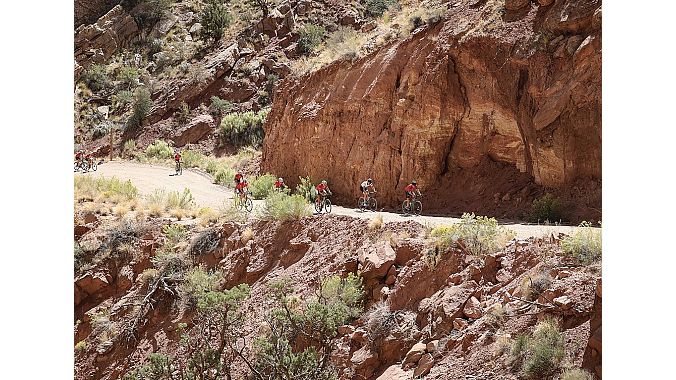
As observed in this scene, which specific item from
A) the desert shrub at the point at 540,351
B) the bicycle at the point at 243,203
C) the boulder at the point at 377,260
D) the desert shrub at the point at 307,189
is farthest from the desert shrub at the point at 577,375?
the bicycle at the point at 243,203

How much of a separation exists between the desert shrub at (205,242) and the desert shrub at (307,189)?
3.60m

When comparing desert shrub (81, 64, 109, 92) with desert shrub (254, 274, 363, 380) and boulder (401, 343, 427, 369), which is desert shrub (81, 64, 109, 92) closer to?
desert shrub (254, 274, 363, 380)

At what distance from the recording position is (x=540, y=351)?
11.6m

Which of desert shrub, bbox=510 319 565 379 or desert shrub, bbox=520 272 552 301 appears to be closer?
desert shrub, bbox=510 319 565 379

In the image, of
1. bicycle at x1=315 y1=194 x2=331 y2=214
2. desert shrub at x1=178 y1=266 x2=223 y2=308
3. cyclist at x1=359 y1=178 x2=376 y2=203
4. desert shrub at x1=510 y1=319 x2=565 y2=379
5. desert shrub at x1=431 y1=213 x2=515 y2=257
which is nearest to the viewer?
desert shrub at x1=510 y1=319 x2=565 y2=379

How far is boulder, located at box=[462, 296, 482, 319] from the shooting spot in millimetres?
13802

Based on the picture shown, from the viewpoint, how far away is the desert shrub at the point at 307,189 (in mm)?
24911

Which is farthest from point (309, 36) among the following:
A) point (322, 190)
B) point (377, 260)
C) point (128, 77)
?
point (377, 260)

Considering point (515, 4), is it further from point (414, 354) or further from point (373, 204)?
point (414, 354)

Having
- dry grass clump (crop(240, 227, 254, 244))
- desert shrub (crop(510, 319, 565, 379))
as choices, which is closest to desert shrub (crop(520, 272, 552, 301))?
desert shrub (crop(510, 319, 565, 379))

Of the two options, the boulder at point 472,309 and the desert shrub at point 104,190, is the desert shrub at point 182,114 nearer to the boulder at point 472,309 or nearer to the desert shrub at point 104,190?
the desert shrub at point 104,190

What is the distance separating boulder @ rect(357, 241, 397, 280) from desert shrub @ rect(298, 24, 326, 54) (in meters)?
31.3

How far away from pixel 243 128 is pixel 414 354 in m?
30.7

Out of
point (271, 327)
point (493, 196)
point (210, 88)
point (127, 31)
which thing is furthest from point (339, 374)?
point (127, 31)
